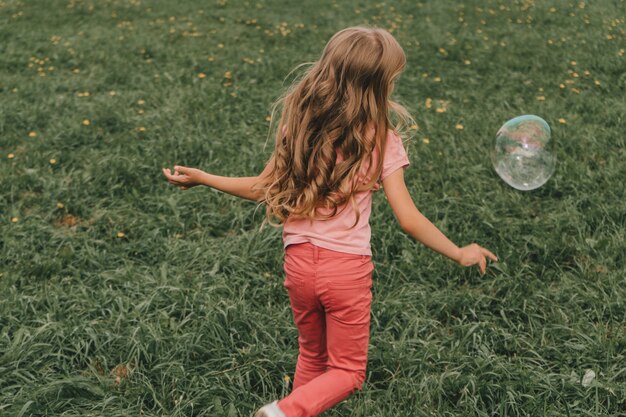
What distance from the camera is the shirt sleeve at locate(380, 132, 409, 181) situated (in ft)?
6.53

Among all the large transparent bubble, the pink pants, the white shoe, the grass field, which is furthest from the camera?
the large transparent bubble

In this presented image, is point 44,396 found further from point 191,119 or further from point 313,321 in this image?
point 191,119

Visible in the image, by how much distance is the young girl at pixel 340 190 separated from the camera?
1.92 meters

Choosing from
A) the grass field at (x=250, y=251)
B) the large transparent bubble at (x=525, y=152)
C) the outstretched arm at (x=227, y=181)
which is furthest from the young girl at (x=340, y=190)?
the large transparent bubble at (x=525, y=152)

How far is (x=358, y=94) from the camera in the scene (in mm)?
1929

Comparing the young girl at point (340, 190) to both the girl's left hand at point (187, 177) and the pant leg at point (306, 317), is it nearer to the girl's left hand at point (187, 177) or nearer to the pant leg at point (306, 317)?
the pant leg at point (306, 317)

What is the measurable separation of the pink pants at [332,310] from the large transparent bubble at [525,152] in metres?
1.34

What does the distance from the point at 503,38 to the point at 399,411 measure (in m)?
6.29

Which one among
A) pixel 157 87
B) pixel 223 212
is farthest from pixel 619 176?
pixel 157 87

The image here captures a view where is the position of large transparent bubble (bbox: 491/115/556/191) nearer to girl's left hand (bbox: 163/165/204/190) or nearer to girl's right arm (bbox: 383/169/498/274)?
girl's right arm (bbox: 383/169/498/274)

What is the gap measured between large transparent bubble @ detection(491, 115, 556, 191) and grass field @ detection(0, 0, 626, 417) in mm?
452

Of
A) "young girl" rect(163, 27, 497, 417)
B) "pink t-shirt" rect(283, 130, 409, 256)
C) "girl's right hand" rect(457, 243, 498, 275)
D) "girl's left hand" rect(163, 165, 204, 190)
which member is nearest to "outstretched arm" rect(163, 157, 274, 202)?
"girl's left hand" rect(163, 165, 204, 190)

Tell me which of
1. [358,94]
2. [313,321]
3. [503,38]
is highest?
[358,94]

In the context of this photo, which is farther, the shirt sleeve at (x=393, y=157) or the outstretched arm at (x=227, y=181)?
the outstretched arm at (x=227, y=181)
